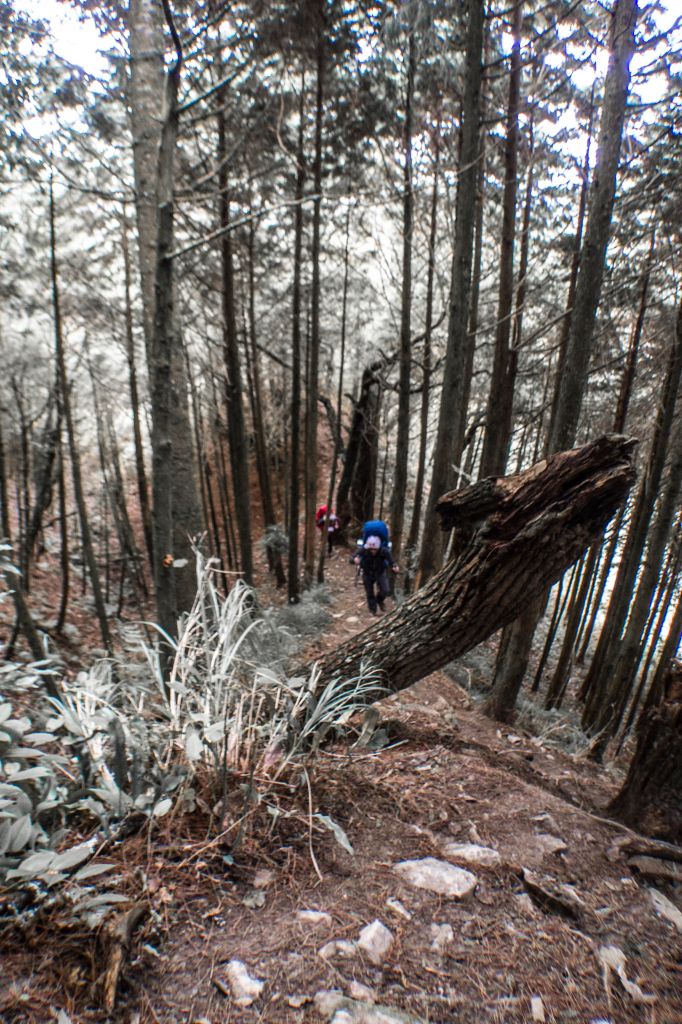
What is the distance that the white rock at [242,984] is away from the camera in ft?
4.22

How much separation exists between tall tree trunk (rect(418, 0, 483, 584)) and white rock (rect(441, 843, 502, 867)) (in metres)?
5.26

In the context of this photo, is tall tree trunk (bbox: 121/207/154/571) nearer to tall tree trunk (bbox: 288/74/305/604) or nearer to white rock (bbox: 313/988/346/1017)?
tall tree trunk (bbox: 288/74/305/604)

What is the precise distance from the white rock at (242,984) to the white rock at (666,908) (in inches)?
57.3

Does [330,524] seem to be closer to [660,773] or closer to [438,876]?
[660,773]

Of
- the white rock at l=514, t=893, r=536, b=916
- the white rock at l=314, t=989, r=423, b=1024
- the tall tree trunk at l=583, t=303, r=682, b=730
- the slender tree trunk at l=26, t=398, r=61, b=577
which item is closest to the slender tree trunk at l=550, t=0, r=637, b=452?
the tall tree trunk at l=583, t=303, r=682, b=730

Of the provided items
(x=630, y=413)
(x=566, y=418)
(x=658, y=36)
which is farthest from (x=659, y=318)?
(x=566, y=418)

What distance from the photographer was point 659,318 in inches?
296

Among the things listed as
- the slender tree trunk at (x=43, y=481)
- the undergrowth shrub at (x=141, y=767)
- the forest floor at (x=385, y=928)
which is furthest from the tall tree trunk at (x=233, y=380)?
the forest floor at (x=385, y=928)

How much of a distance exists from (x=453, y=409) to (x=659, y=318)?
3.54 m

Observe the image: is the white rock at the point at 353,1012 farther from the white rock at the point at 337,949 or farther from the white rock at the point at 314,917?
the white rock at the point at 314,917

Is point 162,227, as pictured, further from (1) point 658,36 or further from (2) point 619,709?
(2) point 619,709

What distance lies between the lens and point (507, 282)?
6613mm

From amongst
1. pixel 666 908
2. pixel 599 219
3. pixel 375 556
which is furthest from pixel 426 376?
pixel 666 908

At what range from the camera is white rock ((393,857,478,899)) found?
69.9 inches
